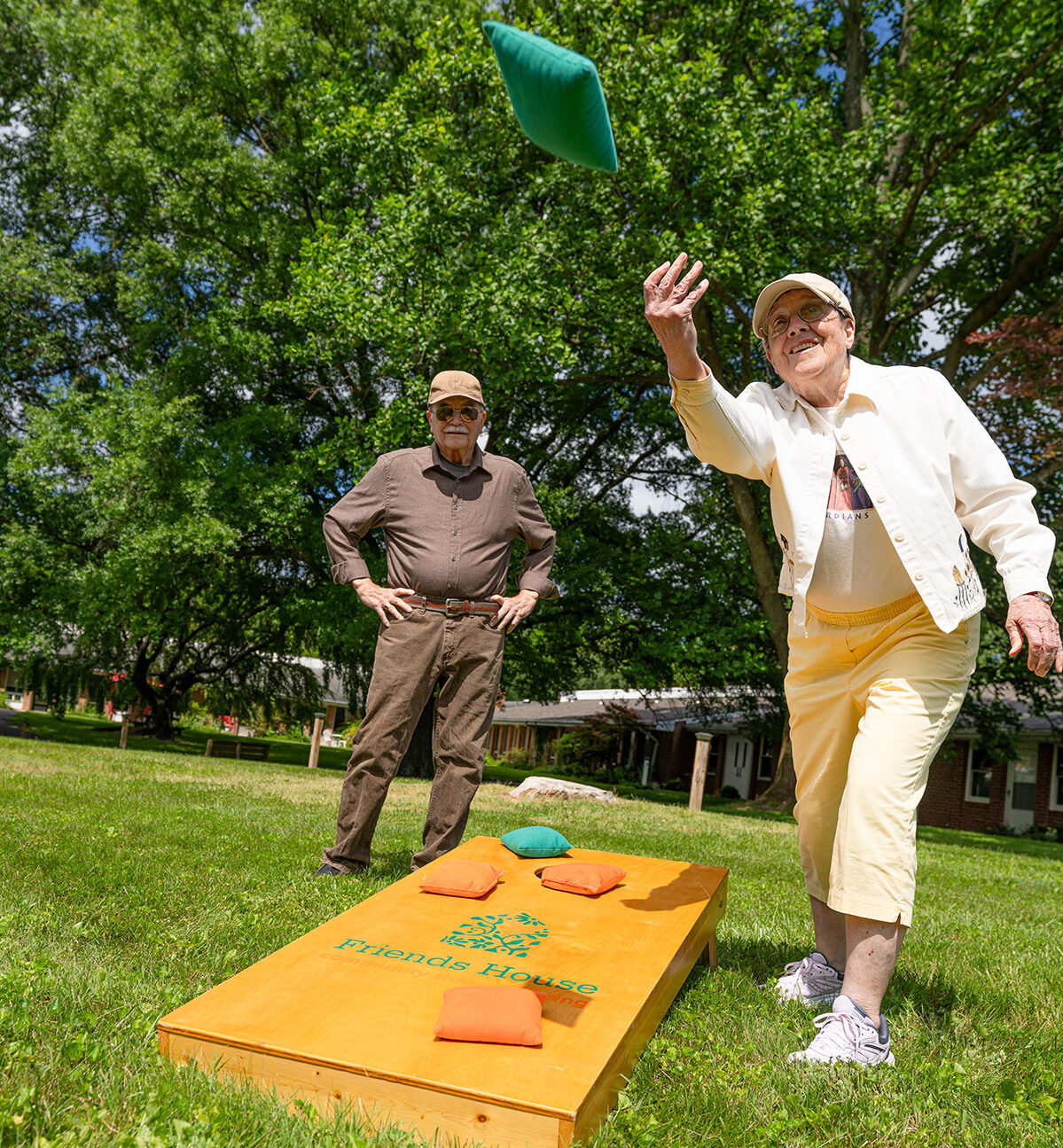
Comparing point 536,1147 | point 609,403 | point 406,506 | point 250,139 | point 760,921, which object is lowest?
point 760,921

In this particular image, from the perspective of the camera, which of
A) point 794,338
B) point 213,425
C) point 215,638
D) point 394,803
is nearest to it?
point 794,338

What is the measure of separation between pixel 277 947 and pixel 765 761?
3397 cm

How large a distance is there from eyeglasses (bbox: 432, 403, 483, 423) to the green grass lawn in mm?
2366

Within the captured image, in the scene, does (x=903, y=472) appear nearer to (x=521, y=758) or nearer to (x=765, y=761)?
(x=765, y=761)

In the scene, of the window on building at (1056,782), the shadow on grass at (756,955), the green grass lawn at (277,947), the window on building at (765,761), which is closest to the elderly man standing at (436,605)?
the green grass lawn at (277,947)

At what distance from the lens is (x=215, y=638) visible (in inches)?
1041

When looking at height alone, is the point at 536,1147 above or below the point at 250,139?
below

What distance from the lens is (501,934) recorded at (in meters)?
2.90

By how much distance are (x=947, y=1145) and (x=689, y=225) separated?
14.7 meters

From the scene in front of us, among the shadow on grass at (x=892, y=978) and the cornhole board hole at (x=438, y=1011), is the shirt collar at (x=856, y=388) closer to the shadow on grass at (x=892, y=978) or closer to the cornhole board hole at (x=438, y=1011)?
the cornhole board hole at (x=438, y=1011)

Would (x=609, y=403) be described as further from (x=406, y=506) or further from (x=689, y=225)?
(x=406, y=506)

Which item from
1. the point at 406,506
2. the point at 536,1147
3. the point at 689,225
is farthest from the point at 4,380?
the point at 536,1147

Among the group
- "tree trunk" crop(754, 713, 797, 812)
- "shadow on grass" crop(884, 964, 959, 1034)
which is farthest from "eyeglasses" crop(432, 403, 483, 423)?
"tree trunk" crop(754, 713, 797, 812)

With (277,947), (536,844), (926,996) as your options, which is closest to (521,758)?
(536,844)
